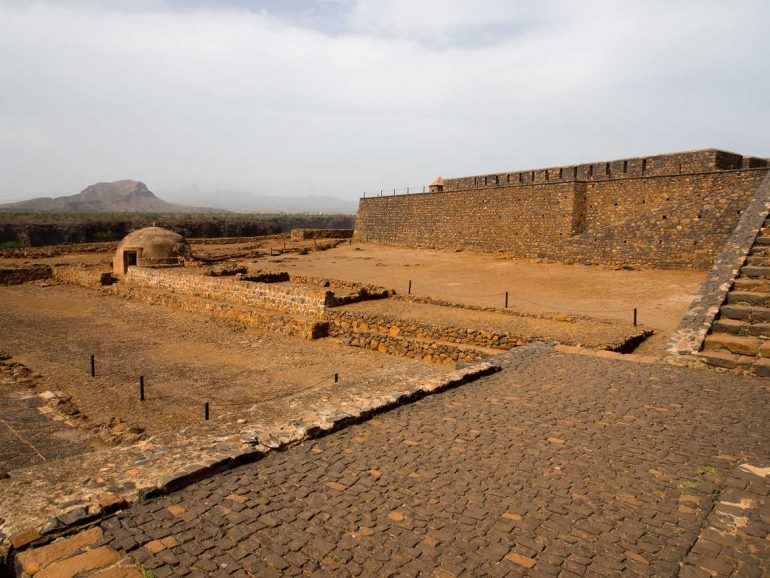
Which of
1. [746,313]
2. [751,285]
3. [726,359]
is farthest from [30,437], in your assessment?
[751,285]

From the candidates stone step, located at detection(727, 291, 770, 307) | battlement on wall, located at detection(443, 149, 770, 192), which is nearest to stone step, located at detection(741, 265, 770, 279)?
stone step, located at detection(727, 291, 770, 307)

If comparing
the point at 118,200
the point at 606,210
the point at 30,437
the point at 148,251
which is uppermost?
the point at 118,200

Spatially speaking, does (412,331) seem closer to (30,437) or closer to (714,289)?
(714,289)

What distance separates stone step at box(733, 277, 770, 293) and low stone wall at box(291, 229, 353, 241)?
36.4 m

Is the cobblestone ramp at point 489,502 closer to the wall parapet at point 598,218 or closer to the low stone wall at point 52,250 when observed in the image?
the wall parapet at point 598,218

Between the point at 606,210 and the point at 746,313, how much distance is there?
57.9ft

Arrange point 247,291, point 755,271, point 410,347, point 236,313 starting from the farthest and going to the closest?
point 247,291
point 236,313
point 410,347
point 755,271

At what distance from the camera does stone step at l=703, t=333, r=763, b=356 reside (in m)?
7.05

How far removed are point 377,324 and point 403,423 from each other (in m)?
7.51

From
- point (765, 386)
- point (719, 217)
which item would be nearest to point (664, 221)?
point (719, 217)

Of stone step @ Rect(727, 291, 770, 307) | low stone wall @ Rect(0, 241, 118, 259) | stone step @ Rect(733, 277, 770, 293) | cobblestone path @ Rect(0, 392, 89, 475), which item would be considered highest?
stone step @ Rect(733, 277, 770, 293)

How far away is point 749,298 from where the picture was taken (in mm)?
7879

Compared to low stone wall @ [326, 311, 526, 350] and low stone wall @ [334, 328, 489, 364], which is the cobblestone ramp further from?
low stone wall @ [326, 311, 526, 350]

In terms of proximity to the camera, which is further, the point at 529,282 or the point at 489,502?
the point at 529,282
